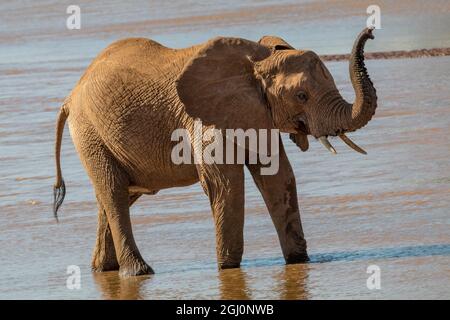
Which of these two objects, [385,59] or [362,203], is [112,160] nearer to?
[362,203]

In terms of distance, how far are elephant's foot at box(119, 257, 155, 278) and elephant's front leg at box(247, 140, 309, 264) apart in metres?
0.99

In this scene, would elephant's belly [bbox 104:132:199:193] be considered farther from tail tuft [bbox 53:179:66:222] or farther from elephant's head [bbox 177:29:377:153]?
tail tuft [bbox 53:179:66:222]

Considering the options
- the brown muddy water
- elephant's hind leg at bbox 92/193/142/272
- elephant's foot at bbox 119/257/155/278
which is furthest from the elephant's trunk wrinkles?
elephant's hind leg at bbox 92/193/142/272

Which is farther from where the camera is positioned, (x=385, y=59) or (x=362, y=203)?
(x=385, y=59)

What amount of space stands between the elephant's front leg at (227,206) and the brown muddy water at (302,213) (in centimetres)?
14

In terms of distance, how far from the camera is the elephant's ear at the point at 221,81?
10102 millimetres

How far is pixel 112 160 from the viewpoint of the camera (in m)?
10.6

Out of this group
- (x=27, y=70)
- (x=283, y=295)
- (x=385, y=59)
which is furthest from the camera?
(x=27, y=70)

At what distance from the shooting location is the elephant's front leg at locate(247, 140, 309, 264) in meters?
10.1

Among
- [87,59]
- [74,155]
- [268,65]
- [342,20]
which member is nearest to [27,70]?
[87,59]

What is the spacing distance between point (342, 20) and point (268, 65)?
16230 mm

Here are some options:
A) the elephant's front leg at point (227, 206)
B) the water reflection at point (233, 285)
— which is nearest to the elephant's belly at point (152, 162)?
the elephant's front leg at point (227, 206)

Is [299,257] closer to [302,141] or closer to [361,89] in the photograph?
[302,141]

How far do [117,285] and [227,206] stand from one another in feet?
3.23
